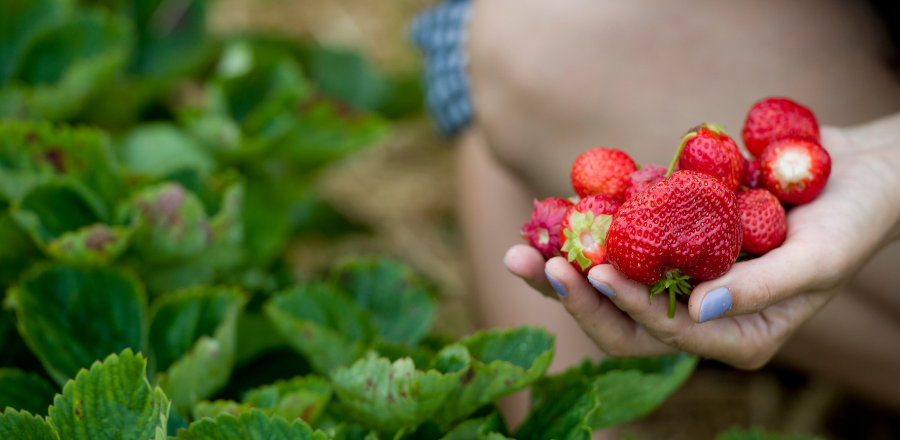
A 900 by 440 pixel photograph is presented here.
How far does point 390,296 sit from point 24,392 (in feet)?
1.32

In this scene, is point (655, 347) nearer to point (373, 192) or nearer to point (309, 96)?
point (309, 96)

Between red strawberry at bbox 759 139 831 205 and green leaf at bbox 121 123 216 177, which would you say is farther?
green leaf at bbox 121 123 216 177

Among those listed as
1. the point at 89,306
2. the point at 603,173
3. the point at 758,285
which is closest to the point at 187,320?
the point at 89,306

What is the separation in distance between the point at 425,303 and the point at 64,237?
41cm

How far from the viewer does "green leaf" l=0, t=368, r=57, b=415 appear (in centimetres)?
66

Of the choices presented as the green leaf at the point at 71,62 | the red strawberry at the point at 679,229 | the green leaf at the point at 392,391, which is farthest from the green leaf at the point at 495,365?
the green leaf at the point at 71,62

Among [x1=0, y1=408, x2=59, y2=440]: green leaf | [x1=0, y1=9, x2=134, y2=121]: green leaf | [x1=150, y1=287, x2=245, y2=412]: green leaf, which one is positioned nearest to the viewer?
[x1=0, y1=408, x2=59, y2=440]: green leaf

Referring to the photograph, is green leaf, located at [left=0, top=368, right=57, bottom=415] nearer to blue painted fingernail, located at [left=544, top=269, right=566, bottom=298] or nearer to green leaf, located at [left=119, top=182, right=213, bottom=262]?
green leaf, located at [left=119, top=182, right=213, bottom=262]

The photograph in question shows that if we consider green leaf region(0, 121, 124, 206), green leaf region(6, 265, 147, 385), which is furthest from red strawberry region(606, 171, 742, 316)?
green leaf region(0, 121, 124, 206)

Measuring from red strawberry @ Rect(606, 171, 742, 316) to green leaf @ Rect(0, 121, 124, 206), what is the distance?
645 mm

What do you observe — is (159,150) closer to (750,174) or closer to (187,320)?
(187,320)

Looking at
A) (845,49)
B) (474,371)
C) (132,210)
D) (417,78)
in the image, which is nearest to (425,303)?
(474,371)

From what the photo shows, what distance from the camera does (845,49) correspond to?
0.92 meters

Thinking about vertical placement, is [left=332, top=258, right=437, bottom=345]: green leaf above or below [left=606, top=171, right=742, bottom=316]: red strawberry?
above
